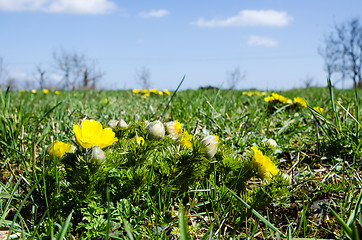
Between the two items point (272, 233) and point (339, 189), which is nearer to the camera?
point (272, 233)

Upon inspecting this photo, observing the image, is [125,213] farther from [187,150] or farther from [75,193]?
[187,150]

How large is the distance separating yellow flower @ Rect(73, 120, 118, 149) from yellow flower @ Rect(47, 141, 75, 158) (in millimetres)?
142

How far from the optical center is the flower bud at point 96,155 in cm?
111

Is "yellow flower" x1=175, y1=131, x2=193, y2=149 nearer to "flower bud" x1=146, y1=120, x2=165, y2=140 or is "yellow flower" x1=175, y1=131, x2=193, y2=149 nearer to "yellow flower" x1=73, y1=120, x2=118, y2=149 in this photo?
"flower bud" x1=146, y1=120, x2=165, y2=140

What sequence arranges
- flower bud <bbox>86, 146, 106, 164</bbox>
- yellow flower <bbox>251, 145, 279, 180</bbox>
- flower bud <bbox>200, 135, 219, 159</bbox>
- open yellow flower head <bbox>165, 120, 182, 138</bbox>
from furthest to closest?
1. open yellow flower head <bbox>165, 120, 182, 138</bbox>
2. yellow flower <bbox>251, 145, 279, 180</bbox>
3. flower bud <bbox>200, 135, 219, 159</bbox>
4. flower bud <bbox>86, 146, 106, 164</bbox>

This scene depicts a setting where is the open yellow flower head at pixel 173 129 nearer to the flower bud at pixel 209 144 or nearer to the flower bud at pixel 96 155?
the flower bud at pixel 209 144

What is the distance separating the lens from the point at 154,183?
1327 mm

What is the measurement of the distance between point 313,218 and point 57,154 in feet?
4.22

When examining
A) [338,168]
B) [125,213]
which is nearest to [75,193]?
[125,213]

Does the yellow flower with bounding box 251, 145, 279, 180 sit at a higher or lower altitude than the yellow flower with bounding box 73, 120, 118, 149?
lower

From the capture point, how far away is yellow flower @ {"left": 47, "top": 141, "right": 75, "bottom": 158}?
1.30 m

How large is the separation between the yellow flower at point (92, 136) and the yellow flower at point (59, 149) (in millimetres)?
142

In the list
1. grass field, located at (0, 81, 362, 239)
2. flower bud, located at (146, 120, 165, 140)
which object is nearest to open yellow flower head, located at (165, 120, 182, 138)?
grass field, located at (0, 81, 362, 239)

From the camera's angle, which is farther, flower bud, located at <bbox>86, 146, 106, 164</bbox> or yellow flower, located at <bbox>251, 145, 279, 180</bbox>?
yellow flower, located at <bbox>251, 145, 279, 180</bbox>
